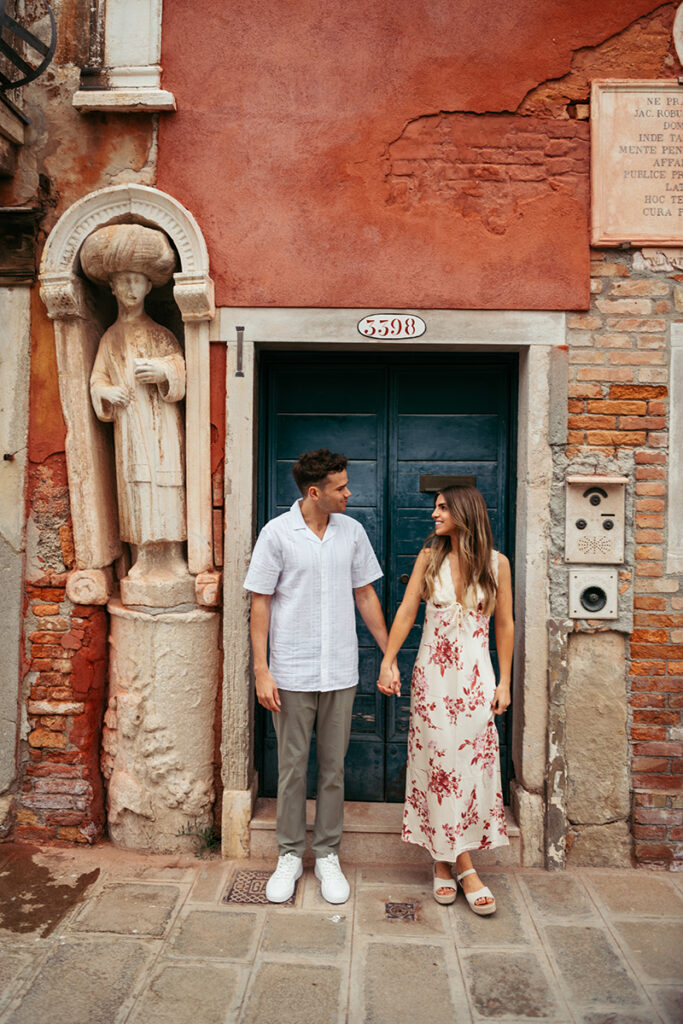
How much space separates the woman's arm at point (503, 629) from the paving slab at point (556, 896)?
851mm

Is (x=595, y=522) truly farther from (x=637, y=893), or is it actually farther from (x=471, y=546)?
(x=637, y=893)

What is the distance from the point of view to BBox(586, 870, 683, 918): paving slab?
10.4 ft

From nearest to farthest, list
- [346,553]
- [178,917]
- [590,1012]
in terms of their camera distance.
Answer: [590,1012] < [178,917] < [346,553]

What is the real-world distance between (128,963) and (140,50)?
12.9ft

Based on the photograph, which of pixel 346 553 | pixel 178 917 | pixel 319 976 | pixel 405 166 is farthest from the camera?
pixel 405 166

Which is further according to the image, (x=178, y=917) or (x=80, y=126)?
(x=80, y=126)

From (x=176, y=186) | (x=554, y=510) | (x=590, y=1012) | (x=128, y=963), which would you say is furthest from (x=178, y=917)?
(x=176, y=186)

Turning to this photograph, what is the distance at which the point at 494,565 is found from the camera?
316 cm

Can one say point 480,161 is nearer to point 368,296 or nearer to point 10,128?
point 368,296

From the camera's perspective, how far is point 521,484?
365 centimetres

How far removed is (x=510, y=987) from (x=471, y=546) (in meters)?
1.60

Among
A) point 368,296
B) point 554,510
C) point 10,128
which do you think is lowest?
point 554,510

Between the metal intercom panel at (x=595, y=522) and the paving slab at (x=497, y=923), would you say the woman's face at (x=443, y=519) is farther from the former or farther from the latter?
the paving slab at (x=497, y=923)

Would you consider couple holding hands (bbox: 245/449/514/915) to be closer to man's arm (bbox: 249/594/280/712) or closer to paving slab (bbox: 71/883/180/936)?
man's arm (bbox: 249/594/280/712)
